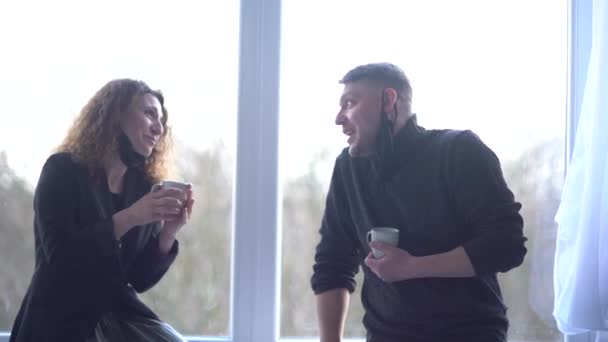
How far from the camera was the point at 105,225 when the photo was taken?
6.07 ft

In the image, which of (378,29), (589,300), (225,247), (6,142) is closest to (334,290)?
(225,247)

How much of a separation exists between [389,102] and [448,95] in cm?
46

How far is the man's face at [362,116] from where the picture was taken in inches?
73.9

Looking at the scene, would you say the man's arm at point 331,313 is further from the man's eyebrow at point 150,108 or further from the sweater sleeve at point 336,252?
the man's eyebrow at point 150,108

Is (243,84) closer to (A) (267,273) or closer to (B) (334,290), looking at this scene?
(A) (267,273)

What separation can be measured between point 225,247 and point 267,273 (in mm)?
172

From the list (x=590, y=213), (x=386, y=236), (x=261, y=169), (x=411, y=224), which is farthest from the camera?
(x=261, y=169)

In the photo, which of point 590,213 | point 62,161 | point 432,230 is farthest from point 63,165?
point 590,213

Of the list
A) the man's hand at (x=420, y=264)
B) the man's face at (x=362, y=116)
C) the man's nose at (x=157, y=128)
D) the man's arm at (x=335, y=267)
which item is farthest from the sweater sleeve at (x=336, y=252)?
the man's nose at (x=157, y=128)

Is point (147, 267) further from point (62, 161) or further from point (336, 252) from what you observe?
point (336, 252)

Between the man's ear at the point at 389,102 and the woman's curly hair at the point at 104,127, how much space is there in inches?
26.8

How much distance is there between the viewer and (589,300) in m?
1.91

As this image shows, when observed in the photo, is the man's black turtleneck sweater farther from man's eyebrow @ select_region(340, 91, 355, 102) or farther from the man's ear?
man's eyebrow @ select_region(340, 91, 355, 102)

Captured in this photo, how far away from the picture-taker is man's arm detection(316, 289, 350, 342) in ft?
6.32
